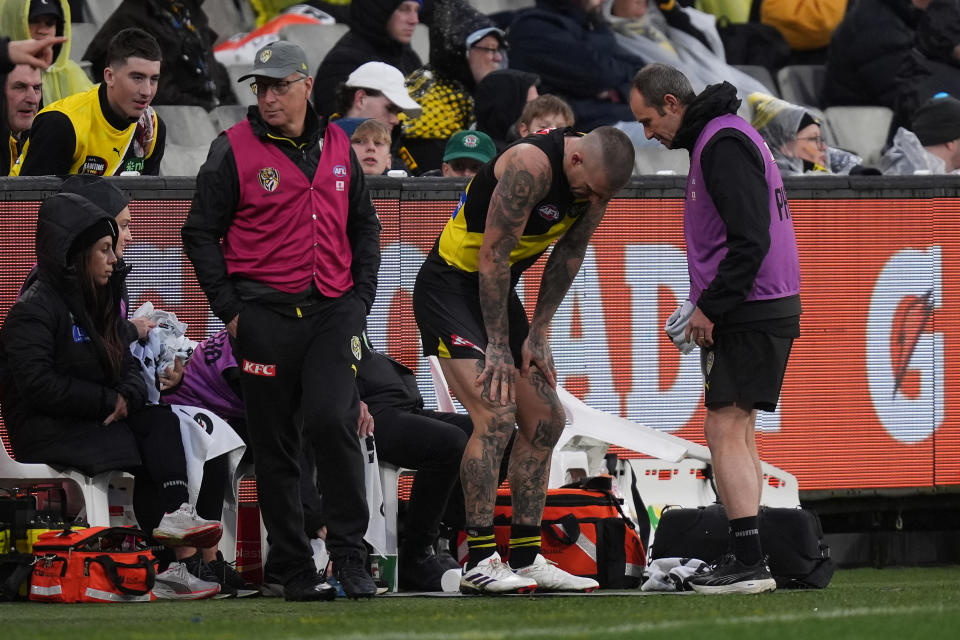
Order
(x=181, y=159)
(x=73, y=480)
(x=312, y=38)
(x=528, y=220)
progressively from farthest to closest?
(x=312, y=38), (x=181, y=159), (x=73, y=480), (x=528, y=220)

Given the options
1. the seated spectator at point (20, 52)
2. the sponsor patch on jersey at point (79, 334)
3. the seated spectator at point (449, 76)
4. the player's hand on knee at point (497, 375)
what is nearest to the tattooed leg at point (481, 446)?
the player's hand on knee at point (497, 375)

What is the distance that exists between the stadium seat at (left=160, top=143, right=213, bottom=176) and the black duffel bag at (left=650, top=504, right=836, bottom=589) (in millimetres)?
3923

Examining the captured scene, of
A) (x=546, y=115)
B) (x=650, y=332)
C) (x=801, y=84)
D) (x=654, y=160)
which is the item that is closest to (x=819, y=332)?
(x=650, y=332)

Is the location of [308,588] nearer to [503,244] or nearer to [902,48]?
[503,244]

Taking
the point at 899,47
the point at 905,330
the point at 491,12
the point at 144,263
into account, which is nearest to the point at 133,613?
the point at 144,263

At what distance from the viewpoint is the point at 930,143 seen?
10.0 metres

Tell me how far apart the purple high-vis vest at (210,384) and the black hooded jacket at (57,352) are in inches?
14.4

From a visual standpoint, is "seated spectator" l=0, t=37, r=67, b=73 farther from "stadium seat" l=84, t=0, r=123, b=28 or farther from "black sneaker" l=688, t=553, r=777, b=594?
"black sneaker" l=688, t=553, r=777, b=594

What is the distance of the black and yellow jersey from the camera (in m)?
6.49

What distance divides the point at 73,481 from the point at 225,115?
398cm

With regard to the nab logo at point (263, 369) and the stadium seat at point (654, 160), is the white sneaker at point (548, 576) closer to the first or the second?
the nab logo at point (263, 369)

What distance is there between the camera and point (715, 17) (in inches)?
525

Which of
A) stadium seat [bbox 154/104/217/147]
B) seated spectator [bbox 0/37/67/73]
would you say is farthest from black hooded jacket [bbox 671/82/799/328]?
stadium seat [bbox 154/104/217/147]

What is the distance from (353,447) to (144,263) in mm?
2049
